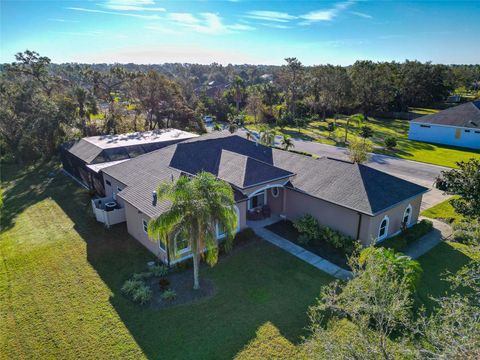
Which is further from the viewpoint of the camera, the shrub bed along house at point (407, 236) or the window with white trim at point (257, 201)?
the window with white trim at point (257, 201)

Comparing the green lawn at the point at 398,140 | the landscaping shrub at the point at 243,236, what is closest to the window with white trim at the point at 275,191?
the landscaping shrub at the point at 243,236

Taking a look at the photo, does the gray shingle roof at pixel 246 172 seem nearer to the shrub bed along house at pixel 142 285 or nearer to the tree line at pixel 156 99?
the shrub bed along house at pixel 142 285

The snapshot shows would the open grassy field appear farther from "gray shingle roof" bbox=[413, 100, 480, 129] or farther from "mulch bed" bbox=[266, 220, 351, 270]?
"gray shingle roof" bbox=[413, 100, 480, 129]

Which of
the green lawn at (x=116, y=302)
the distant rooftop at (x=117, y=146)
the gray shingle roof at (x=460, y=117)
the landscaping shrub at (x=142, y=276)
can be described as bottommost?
the green lawn at (x=116, y=302)

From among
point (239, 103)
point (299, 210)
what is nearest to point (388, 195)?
point (299, 210)

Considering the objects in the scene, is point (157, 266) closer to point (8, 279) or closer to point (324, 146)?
point (8, 279)

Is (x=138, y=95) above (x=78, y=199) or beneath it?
above

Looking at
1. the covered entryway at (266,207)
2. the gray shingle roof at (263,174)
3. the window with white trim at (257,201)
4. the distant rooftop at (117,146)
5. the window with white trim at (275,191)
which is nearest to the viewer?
the gray shingle roof at (263,174)

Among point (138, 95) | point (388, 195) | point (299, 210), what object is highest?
point (138, 95)
